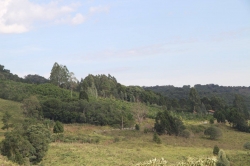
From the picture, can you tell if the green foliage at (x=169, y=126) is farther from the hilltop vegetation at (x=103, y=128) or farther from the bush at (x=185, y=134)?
the bush at (x=185, y=134)

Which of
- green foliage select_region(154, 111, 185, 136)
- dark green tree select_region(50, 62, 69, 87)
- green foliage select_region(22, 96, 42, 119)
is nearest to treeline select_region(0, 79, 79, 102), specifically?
dark green tree select_region(50, 62, 69, 87)

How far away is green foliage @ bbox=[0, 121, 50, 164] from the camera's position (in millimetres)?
25736

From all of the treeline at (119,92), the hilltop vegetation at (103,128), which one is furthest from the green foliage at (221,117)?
the treeline at (119,92)

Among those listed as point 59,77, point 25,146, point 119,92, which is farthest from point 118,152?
point 119,92

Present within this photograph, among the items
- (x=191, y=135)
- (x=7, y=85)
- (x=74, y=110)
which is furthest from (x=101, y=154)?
(x=7, y=85)

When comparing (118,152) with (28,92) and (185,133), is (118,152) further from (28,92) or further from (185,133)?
(28,92)

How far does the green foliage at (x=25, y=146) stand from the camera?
25.7 m

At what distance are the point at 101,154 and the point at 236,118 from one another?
161 feet

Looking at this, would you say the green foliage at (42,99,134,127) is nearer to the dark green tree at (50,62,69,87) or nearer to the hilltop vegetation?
the hilltop vegetation

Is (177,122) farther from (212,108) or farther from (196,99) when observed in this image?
(212,108)

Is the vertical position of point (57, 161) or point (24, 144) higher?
point (24, 144)

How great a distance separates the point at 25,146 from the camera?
26.7m

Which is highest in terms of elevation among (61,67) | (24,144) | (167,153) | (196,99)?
(61,67)

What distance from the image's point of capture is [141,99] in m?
112
